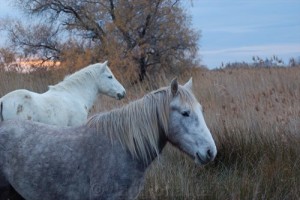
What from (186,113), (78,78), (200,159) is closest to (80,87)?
(78,78)

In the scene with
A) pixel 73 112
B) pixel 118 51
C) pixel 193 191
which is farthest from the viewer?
pixel 118 51

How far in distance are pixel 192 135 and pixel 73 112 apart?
150 inches

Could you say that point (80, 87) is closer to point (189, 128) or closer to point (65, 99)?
point (65, 99)

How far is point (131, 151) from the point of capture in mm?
3924

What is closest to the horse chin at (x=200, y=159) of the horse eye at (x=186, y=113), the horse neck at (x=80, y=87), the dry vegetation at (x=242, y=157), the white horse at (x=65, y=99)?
the horse eye at (x=186, y=113)

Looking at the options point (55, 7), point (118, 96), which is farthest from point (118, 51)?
point (118, 96)

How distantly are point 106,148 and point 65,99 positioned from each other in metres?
3.63

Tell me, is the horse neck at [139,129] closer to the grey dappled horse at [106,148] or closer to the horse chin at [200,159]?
the grey dappled horse at [106,148]

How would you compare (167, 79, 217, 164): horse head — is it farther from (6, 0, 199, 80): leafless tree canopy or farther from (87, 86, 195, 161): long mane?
(6, 0, 199, 80): leafless tree canopy

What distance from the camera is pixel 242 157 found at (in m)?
6.39

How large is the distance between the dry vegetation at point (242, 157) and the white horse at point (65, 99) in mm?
1603

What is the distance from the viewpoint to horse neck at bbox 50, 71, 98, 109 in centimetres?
778

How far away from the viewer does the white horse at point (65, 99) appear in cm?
649

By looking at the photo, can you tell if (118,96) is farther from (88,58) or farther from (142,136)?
(88,58)
